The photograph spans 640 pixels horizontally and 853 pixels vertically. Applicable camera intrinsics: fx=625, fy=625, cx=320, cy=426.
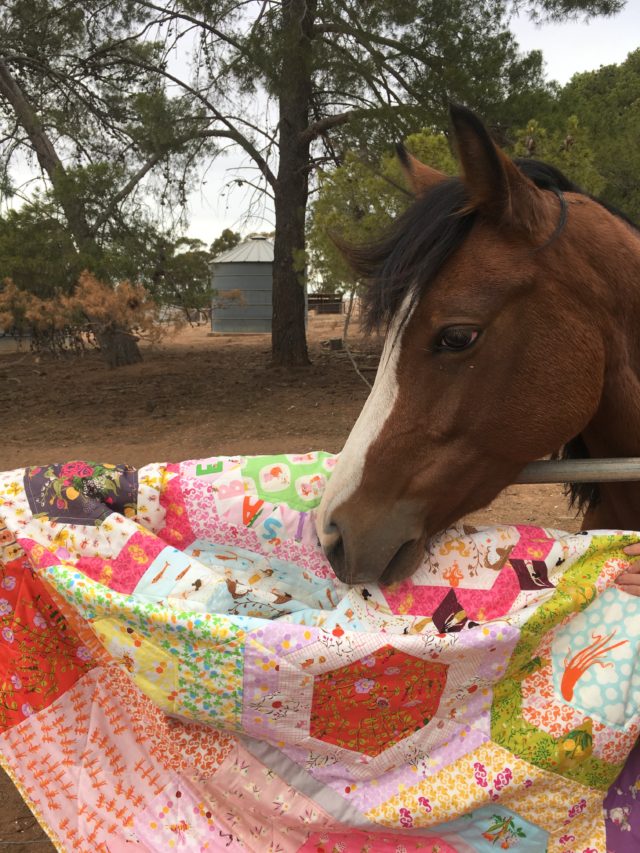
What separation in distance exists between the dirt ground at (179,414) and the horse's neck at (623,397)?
2.07m

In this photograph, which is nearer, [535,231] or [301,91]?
[535,231]

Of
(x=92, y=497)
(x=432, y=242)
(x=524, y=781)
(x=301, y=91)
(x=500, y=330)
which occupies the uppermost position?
(x=301, y=91)

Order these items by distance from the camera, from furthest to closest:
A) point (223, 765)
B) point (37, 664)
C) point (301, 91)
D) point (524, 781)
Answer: point (301, 91)
point (37, 664)
point (223, 765)
point (524, 781)

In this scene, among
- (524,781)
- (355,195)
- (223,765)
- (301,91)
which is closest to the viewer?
(524,781)

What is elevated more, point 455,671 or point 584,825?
point 455,671

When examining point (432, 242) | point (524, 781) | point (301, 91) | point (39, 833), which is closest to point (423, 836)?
point (524, 781)

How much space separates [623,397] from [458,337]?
1.30ft

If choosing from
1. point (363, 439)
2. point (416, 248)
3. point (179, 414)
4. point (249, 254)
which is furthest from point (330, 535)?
point (249, 254)

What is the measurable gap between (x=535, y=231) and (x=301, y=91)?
750cm

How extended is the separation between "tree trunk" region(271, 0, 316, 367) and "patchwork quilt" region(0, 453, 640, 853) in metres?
6.21

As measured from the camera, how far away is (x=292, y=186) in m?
9.60

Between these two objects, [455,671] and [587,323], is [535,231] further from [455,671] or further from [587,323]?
[455,671]

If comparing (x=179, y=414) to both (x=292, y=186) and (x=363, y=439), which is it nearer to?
(x=292, y=186)

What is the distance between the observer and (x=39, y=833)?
2.02 metres
